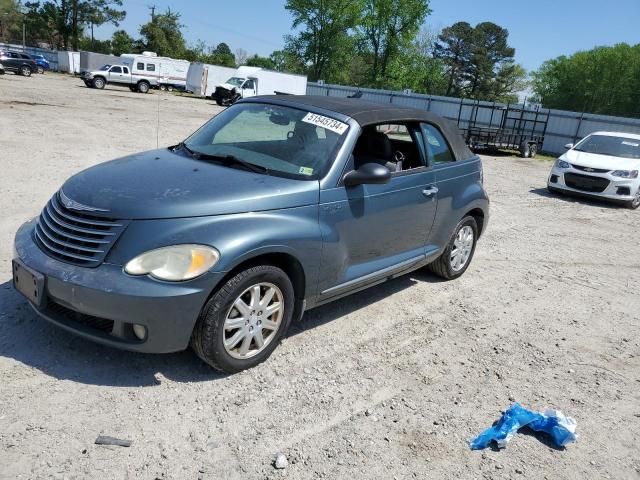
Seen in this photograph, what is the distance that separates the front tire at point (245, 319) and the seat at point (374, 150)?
1.22 metres

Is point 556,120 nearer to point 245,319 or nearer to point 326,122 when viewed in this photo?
point 326,122

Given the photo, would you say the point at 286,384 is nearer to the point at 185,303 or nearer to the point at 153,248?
the point at 185,303

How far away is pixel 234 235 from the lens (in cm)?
319

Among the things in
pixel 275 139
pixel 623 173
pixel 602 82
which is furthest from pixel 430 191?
pixel 602 82

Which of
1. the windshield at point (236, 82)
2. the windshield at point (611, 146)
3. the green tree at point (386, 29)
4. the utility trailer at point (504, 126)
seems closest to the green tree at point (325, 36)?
the green tree at point (386, 29)

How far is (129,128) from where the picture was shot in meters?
15.7

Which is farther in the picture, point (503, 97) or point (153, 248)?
point (503, 97)

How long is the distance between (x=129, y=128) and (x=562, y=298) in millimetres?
13686

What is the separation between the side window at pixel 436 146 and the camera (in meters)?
4.98

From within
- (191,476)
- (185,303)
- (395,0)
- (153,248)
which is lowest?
(191,476)

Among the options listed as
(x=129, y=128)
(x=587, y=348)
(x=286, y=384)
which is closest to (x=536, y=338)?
(x=587, y=348)

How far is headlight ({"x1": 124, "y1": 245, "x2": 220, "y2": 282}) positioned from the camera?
3.00 m

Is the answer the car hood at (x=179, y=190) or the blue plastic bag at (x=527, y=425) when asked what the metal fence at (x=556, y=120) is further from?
the blue plastic bag at (x=527, y=425)

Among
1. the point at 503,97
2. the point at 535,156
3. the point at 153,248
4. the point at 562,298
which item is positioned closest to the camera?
the point at 153,248
